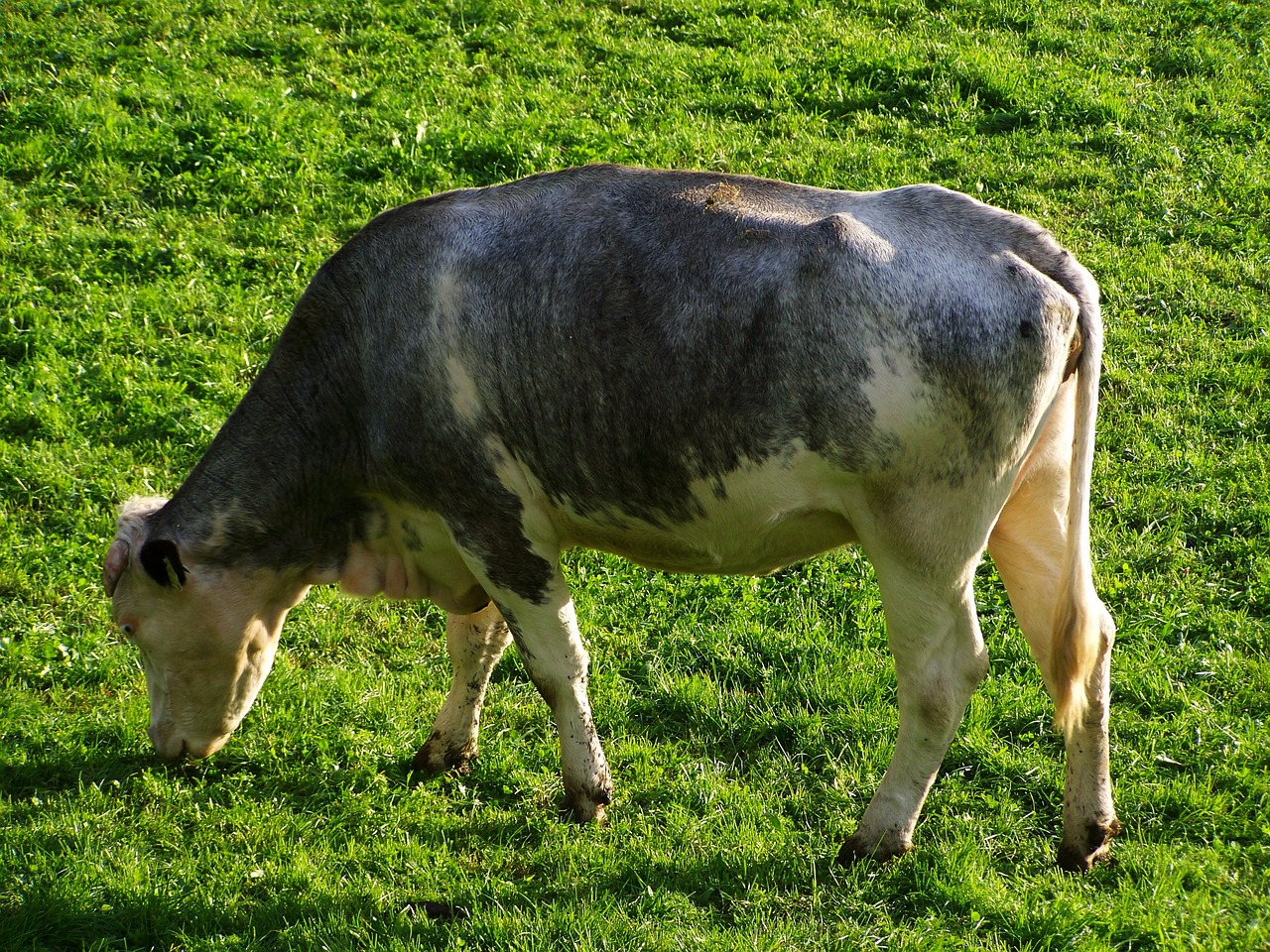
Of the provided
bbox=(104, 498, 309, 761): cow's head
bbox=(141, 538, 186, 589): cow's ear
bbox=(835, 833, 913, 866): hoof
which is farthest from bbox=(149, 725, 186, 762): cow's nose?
bbox=(835, 833, 913, 866): hoof

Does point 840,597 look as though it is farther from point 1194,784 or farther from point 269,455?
point 269,455

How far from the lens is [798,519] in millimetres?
4707

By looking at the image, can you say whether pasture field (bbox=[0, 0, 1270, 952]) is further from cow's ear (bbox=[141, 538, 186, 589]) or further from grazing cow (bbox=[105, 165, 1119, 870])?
cow's ear (bbox=[141, 538, 186, 589])

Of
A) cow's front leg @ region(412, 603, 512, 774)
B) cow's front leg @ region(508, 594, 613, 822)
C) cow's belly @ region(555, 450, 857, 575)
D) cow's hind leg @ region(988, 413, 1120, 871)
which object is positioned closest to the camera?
cow's belly @ region(555, 450, 857, 575)

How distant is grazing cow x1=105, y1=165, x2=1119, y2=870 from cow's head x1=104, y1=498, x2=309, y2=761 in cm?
1

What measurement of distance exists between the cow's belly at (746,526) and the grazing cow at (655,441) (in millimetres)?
13

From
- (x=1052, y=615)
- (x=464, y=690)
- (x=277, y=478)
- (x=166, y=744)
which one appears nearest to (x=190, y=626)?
(x=166, y=744)

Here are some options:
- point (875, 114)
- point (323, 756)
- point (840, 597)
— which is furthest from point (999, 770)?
point (875, 114)

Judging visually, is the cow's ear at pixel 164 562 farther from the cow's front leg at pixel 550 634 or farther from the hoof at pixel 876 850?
the hoof at pixel 876 850

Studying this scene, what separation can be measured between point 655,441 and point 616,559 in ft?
8.06

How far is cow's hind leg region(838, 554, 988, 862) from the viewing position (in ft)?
15.3

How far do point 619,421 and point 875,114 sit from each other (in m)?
7.28

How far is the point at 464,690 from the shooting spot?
573 centimetres

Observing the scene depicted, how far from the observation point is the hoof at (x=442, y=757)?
580 centimetres
